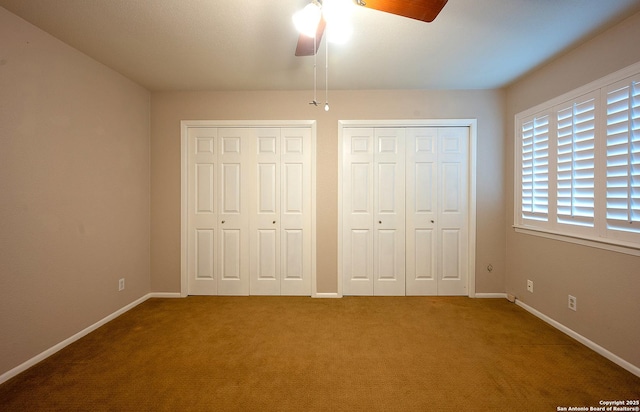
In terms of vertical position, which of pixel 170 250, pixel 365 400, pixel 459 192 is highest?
pixel 459 192

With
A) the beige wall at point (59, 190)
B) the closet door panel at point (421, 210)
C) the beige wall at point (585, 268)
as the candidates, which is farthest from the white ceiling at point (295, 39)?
the closet door panel at point (421, 210)

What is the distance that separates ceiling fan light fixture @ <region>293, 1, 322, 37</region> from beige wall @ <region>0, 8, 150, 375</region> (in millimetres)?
2164

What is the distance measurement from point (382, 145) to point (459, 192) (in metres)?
1.15

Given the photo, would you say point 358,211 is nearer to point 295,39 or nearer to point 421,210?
point 421,210

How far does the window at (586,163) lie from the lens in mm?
1964

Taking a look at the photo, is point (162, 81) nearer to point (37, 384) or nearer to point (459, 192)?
point (37, 384)

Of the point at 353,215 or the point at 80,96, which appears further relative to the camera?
the point at 353,215

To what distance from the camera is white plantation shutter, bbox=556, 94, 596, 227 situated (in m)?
2.26

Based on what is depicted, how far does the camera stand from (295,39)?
2.24 meters

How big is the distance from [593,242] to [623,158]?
0.70 meters

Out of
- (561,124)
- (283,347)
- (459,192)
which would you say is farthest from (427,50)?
(283,347)

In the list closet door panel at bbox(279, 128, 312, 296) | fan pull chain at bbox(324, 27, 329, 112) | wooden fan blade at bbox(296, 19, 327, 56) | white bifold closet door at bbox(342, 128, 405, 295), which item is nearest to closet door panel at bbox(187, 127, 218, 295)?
closet door panel at bbox(279, 128, 312, 296)

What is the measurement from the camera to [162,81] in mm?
3094

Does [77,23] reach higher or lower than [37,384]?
higher
